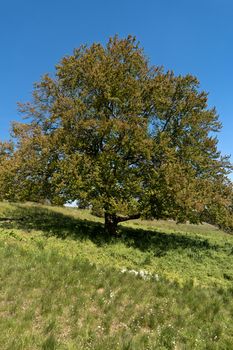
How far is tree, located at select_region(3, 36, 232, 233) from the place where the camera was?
21.8 meters

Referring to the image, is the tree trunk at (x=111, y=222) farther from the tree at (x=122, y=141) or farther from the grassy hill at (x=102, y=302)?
the grassy hill at (x=102, y=302)

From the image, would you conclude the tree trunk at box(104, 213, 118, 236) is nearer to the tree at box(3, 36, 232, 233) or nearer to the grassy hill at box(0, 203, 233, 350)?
the tree at box(3, 36, 232, 233)

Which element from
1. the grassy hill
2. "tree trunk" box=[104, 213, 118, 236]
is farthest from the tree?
the grassy hill

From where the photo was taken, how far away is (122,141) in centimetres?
2195

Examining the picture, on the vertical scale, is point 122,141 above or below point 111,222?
above

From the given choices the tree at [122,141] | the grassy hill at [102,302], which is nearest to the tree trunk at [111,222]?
the tree at [122,141]

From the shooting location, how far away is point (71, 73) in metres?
24.8

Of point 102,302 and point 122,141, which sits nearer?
point 102,302

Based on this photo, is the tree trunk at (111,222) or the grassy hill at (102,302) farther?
the tree trunk at (111,222)

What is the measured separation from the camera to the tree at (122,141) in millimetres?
21812

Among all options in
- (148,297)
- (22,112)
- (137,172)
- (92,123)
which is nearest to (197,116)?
(137,172)

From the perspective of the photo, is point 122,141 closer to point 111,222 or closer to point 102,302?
point 111,222

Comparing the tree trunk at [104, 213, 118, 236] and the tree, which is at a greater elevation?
the tree

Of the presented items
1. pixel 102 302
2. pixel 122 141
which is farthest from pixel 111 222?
pixel 102 302
